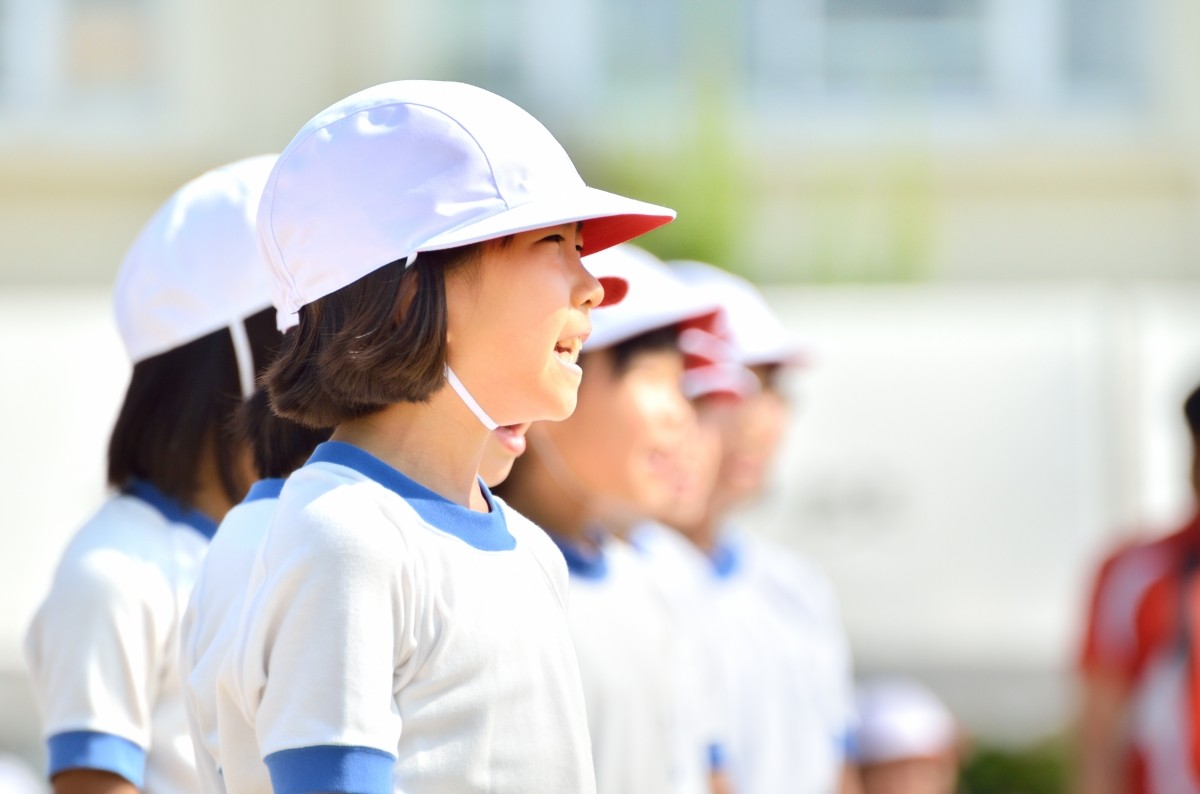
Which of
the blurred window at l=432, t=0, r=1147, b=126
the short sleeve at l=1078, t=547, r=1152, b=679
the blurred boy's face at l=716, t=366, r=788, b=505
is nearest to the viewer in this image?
the short sleeve at l=1078, t=547, r=1152, b=679

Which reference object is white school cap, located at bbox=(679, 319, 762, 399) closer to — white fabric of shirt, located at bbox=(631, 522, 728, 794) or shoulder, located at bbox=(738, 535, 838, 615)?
white fabric of shirt, located at bbox=(631, 522, 728, 794)

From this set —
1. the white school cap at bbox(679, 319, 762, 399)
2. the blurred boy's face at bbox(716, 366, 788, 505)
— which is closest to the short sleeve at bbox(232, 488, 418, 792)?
the white school cap at bbox(679, 319, 762, 399)

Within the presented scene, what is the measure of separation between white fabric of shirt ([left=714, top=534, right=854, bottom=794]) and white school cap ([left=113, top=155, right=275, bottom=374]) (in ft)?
6.44

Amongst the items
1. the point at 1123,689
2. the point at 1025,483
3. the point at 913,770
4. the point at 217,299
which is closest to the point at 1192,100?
the point at 1025,483

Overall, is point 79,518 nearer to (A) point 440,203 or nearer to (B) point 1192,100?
(A) point 440,203

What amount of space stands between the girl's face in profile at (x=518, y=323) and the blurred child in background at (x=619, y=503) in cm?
104

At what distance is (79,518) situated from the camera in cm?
624

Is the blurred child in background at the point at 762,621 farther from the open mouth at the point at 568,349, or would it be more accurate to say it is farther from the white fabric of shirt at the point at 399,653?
the white fabric of shirt at the point at 399,653

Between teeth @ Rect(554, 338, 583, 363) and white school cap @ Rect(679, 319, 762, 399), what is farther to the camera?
white school cap @ Rect(679, 319, 762, 399)

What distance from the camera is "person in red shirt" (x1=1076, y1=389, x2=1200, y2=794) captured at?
3809 millimetres

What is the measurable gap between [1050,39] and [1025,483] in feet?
12.9

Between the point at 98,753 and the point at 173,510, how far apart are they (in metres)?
0.35

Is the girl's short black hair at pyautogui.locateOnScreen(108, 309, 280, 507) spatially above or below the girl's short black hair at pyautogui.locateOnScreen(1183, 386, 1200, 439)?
above

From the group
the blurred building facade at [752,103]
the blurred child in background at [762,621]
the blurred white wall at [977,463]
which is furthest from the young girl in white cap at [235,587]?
the blurred building facade at [752,103]
